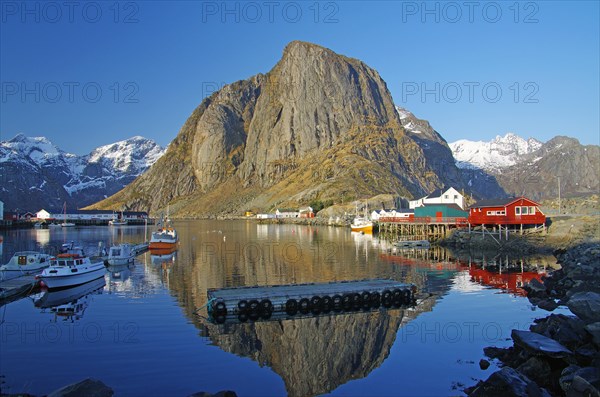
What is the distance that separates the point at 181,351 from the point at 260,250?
190 feet

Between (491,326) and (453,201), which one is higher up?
(453,201)

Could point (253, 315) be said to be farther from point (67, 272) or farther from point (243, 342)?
point (67, 272)

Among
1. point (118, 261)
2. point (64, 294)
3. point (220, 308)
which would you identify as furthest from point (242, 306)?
point (118, 261)

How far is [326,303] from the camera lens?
35656mm

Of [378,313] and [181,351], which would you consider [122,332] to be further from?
[378,313]

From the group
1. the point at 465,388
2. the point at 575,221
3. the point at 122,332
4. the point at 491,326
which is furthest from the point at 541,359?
the point at 575,221

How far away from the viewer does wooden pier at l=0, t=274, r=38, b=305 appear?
39406mm

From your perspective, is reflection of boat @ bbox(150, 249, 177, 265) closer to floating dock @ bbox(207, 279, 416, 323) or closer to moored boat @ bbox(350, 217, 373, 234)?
floating dock @ bbox(207, 279, 416, 323)

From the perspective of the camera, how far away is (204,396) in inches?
722

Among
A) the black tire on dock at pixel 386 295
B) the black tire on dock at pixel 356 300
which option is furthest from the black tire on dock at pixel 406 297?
the black tire on dock at pixel 356 300

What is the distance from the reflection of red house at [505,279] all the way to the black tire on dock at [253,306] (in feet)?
78.0

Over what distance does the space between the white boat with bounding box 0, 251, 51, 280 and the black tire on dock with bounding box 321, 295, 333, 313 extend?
3253cm

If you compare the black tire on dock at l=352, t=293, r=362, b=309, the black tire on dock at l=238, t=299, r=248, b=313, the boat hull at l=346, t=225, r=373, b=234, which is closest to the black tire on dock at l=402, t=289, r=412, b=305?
the black tire on dock at l=352, t=293, r=362, b=309

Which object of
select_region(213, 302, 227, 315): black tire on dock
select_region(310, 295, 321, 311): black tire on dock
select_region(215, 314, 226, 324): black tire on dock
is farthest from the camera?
select_region(310, 295, 321, 311): black tire on dock
